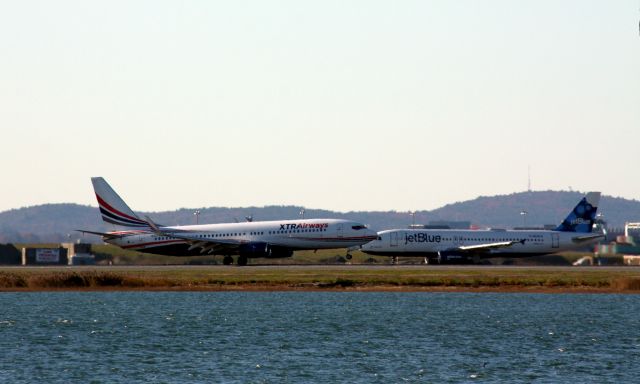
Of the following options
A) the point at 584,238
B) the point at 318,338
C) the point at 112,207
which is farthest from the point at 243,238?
the point at 318,338

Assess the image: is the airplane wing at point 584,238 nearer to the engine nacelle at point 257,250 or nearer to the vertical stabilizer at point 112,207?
the engine nacelle at point 257,250

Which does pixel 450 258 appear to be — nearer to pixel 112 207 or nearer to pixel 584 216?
pixel 584 216

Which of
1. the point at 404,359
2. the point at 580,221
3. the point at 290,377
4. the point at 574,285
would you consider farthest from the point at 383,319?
the point at 580,221

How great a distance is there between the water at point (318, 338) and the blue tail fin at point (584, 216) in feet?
181

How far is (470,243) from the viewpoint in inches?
5428

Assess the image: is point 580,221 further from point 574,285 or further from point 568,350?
point 568,350

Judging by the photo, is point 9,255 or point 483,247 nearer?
point 483,247

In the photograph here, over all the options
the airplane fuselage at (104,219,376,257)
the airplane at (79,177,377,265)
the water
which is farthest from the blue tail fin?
the water

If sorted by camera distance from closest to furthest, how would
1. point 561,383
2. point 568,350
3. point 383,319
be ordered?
point 561,383
point 568,350
point 383,319

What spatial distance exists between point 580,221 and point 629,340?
87121 millimetres

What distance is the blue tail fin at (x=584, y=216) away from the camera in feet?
474

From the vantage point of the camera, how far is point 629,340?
196ft

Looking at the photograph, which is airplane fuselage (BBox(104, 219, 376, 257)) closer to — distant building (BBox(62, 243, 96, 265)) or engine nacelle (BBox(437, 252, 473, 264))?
engine nacelle (BBox(437, 252, 473, 264))

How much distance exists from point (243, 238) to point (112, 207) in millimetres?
16688
